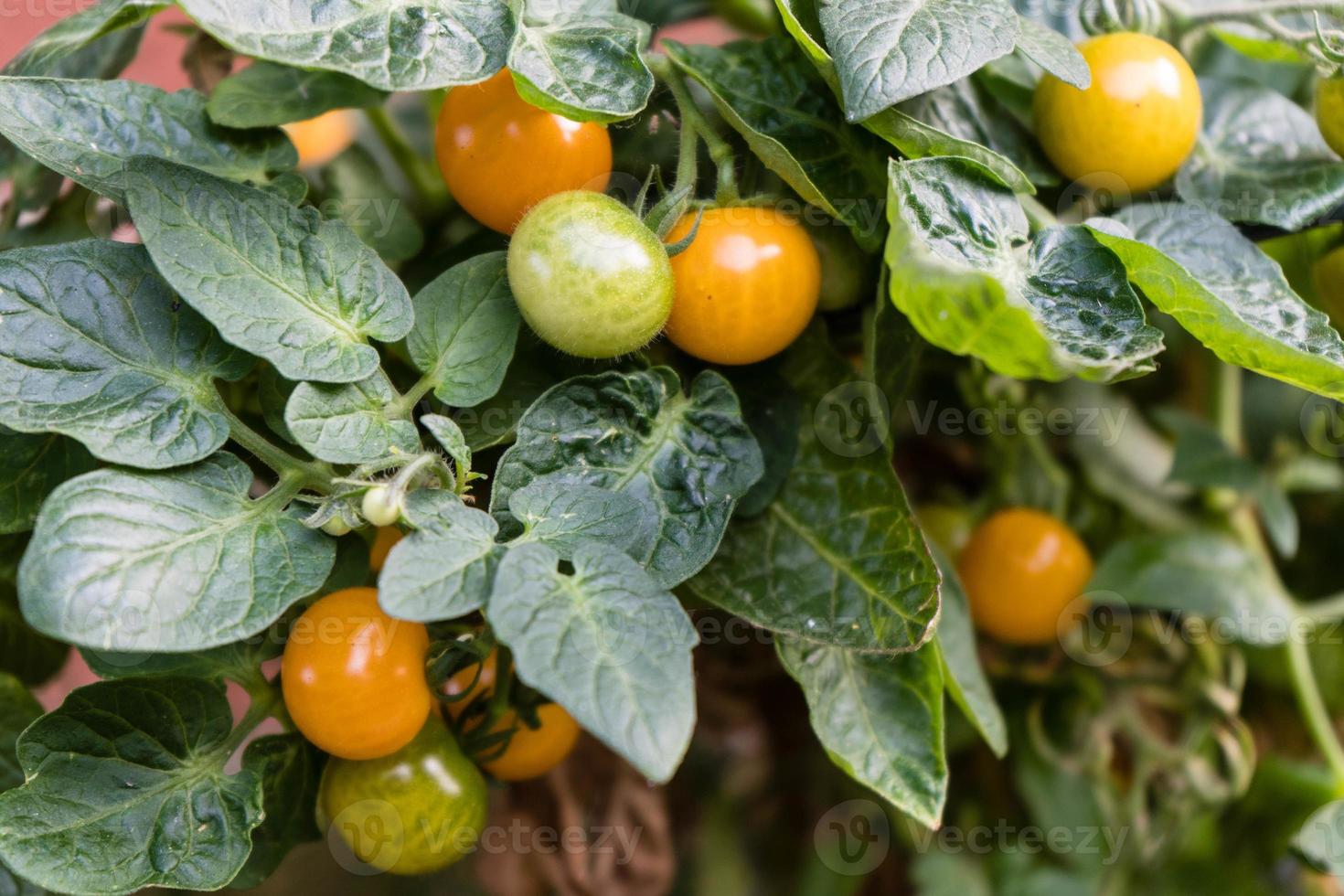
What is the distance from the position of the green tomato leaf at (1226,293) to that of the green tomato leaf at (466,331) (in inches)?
9.2

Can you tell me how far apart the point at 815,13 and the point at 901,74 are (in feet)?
0.26

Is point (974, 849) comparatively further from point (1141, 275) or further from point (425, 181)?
point (425, 181)

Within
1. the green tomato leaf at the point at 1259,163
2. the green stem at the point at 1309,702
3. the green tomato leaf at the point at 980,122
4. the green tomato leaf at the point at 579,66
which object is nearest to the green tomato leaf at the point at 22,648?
the green tomato leaf at the point at 579,66

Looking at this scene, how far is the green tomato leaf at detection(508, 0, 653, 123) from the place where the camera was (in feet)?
1.24

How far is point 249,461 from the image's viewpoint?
468 millimetres

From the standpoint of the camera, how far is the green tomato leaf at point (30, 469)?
396 mm

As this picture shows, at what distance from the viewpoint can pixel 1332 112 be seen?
0.48m

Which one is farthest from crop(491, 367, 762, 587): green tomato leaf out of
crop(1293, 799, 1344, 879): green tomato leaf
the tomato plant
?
crop(1293, 799, 1344, 879): green tomato leaf

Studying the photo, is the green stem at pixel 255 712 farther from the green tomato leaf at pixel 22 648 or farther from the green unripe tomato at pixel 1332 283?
the green unripe tomato at pixel 1332 283

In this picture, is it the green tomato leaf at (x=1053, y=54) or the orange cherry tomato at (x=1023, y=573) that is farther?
the orange cherry tomato at (x=1023, y=573)

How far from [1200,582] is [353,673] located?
0.47 m

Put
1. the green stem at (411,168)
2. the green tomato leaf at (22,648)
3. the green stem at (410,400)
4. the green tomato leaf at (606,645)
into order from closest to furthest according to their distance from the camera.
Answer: the green tomato leaf at (606,645)
the green stem at (410,400)
the green tomato leaf at (22,648)
the green stem at (411,168)

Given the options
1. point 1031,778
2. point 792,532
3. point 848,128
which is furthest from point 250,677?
point 1031,778

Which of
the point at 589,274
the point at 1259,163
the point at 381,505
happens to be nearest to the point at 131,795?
the point at 381,505
